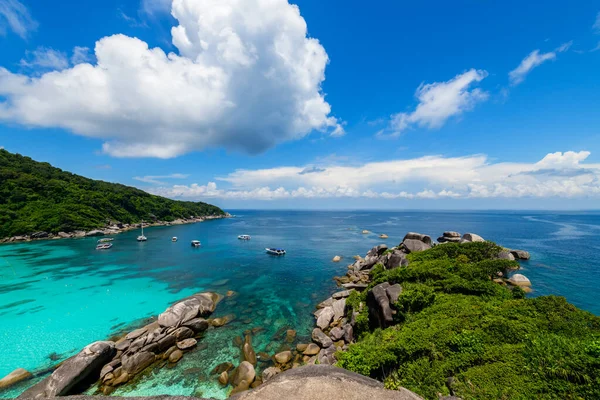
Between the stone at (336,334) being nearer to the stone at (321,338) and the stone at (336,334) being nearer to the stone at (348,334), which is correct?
the stone at (348,334)

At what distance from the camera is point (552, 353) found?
863cm

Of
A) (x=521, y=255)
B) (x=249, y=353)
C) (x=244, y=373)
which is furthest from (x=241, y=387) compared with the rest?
(x=521, y=255)

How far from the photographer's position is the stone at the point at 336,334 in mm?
18031

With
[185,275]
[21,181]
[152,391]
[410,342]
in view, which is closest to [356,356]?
[410,342]

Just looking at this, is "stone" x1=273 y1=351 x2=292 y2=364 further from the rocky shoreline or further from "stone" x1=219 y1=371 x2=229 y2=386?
the rocky shoreline

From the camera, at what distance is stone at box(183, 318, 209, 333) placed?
1920 centimetres

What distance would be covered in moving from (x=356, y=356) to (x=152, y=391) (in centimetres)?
1273

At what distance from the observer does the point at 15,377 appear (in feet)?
47.4

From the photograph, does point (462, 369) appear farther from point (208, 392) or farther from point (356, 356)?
point (208, 392)

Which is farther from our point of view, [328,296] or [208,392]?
[328,296]

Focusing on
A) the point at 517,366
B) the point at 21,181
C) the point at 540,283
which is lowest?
Answer: the point at 540,283

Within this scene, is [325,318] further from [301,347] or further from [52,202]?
[52,202]

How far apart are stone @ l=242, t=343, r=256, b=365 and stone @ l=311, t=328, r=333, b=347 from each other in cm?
502

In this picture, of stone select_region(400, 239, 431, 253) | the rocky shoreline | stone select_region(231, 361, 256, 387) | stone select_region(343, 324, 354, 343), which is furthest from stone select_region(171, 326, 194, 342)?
the rocky shoreline
